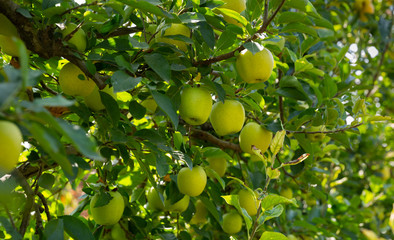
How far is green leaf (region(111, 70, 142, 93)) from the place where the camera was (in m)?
0.97

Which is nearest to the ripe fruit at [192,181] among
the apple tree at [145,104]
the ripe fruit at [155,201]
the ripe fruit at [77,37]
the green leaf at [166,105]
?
the apple tree at [145,104]

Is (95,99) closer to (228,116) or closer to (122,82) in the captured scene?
(122,82)

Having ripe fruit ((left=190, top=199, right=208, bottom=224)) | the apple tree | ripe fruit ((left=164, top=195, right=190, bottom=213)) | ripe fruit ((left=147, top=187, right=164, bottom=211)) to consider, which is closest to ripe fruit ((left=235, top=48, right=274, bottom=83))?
the apple tree

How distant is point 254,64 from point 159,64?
32 centimetres

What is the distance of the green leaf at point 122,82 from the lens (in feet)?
3.18

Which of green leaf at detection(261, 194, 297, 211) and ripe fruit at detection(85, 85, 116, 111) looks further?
ripe fruit at detection(85, 85, 116, 111)

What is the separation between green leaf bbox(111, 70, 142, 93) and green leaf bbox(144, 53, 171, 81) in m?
0.06

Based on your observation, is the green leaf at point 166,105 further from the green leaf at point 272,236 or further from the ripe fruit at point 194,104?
the green leaf at point 272,236

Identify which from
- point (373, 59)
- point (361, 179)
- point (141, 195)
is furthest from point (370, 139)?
point (141, 195)

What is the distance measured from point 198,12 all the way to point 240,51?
7.1 inches

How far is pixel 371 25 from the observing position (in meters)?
3.48

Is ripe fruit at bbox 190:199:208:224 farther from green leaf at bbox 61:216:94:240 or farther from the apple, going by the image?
green leaf at bbox 61:216:94:240

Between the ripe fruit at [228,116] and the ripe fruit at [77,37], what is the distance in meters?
0.49

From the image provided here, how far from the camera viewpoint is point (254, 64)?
122cm
